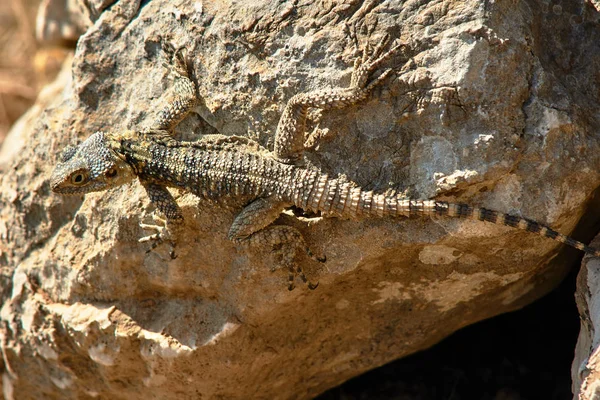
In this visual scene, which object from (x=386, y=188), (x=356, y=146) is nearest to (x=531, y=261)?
(x=386, y=188)

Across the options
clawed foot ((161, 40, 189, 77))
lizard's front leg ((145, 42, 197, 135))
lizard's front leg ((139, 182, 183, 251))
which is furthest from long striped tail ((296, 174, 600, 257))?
clawed foot ((161, 40, 189, 77))

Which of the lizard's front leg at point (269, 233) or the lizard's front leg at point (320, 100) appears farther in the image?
the lizard's front leg at point (269, 233)

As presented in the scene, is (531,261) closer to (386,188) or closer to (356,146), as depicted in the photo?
(386,188)

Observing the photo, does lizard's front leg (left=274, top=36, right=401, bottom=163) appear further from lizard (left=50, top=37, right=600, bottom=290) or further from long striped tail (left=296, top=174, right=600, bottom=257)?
long striped tail (left=296, top=174, right=600, bottom=257)

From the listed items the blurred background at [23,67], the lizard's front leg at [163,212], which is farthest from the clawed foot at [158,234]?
the blurred background at [23,67]

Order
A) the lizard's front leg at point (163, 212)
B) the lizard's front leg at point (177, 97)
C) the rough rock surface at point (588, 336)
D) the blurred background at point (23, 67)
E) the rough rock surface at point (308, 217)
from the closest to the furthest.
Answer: the rough rock surface at point (588, 336) → the rough rock surface at point (308, 217) → the lizard's front leg at point (163, 212) → the lizard's front leg at point (177, 97) → the blurred background at point (23, 67)

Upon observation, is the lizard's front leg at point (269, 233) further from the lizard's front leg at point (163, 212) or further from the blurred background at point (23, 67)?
the blurred background at point (23, 67)

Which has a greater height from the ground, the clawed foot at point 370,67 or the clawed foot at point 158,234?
the clawed foot at point 370,67
